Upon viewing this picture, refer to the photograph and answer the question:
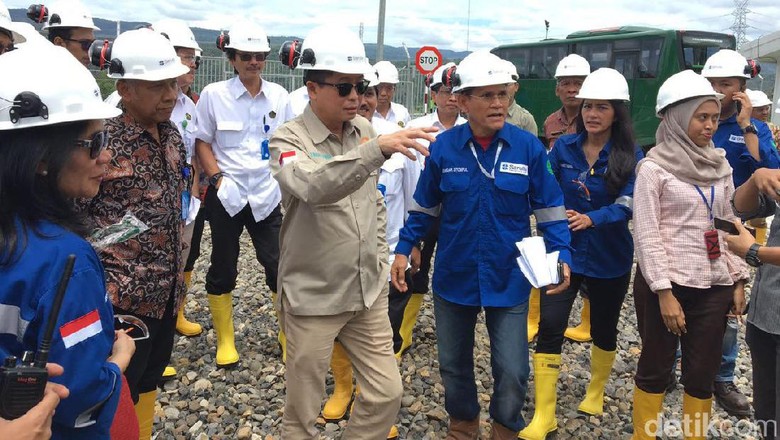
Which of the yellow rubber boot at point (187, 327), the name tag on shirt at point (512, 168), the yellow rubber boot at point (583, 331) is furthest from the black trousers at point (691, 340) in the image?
the yellow rubber boot at point (187, 327)

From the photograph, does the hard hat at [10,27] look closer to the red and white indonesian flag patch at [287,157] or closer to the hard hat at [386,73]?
the red and white indonesian flag patch at [287,157]

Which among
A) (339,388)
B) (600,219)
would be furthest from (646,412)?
(339,388)

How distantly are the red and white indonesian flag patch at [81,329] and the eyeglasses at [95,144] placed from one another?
0.43 metres

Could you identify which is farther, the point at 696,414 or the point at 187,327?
the point at 187,327

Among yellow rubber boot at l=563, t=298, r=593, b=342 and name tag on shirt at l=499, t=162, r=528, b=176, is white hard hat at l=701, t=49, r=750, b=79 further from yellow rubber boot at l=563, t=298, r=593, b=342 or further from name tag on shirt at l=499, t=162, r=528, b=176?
name tag on shirt at l=499, t=162, r=528, b=176

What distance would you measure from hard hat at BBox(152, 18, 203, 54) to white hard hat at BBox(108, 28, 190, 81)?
88.8 inches

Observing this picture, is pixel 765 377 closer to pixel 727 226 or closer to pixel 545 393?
pixel 727 226

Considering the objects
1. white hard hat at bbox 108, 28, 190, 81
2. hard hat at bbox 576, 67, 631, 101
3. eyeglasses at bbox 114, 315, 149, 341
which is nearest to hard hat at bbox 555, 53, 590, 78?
hard hat at bbox 576, 67, 631, 101

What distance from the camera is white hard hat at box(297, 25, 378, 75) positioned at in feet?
9.36

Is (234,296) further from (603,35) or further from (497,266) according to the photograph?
(603,35)

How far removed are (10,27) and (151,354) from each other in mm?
1742

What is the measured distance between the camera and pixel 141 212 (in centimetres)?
275

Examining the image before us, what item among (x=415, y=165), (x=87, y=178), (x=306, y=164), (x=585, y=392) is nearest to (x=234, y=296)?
(x=415, y=165)

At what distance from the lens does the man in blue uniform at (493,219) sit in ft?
10.5
